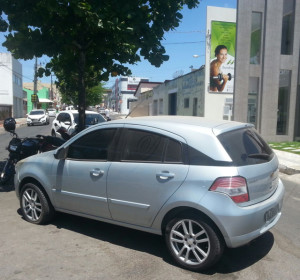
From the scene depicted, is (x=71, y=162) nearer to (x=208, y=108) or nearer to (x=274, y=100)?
(x=274, y=100)


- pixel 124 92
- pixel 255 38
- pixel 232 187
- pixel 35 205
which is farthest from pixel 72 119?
pixel 124 92

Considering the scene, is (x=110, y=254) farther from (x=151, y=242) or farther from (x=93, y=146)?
(x=93, y=146)

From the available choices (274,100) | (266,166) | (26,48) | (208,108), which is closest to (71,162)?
(266,166)

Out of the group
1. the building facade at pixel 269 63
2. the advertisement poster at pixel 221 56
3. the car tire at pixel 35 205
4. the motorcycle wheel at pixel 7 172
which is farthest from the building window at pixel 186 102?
the car tire at pixel 35 205

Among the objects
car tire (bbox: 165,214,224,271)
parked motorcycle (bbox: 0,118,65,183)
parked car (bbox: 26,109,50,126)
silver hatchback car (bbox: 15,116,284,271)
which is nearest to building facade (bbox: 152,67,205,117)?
parked car (bbox: 26,109,50,126)

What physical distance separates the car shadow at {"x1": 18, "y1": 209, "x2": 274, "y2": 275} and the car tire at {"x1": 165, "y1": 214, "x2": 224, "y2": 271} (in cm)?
15

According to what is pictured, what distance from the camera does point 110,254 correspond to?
13.1ft

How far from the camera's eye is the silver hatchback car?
11.2 ft

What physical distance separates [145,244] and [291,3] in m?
14.6

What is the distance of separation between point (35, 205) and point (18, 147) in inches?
87.3

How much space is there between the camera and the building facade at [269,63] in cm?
1490

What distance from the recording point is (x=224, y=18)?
2489 centimetres

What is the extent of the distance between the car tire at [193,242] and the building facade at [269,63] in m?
12.5

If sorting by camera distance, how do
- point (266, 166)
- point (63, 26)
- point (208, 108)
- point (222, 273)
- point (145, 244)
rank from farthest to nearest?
point (208, 108)
point (63, 26)
point (145, 244)
point (266, 166)
point (222, 273)
